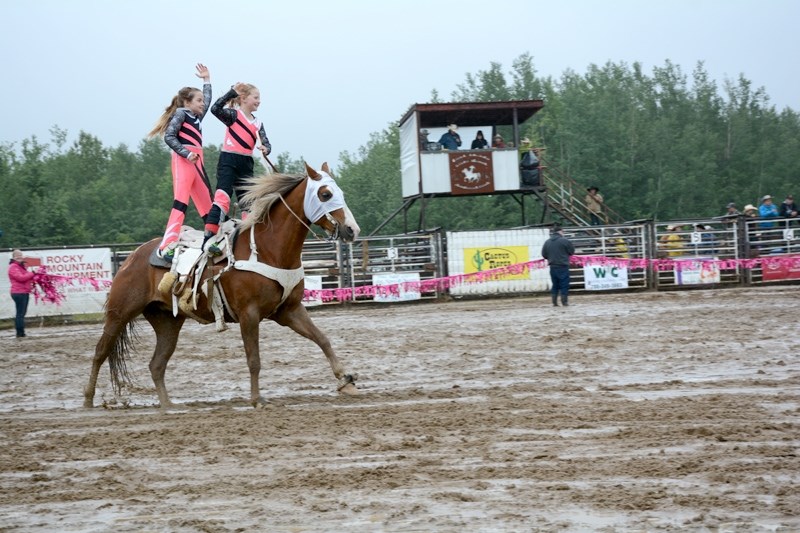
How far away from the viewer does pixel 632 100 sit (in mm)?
63469

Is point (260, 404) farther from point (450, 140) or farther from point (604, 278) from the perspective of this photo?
point (450, 140)

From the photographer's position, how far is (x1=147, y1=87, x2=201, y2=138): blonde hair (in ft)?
31.9

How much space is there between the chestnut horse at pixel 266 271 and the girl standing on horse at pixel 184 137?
0.50 metres

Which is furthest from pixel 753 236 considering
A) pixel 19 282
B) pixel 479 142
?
pixel 19 282

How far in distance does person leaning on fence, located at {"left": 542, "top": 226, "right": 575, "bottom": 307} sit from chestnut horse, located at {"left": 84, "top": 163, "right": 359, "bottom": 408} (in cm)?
1258

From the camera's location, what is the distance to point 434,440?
6.65 meters

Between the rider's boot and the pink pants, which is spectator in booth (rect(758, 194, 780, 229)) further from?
the rider's boot

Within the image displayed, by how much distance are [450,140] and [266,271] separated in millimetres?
21657

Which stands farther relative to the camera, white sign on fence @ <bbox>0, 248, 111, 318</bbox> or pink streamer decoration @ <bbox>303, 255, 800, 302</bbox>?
pink streamer decoration @ <bbox>303, 255, 800, 302</bbox>

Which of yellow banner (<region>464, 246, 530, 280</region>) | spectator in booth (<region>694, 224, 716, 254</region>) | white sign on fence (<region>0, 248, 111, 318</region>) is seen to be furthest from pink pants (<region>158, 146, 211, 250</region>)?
spectator in booth (<region>694, 224, 716, 254</region>)

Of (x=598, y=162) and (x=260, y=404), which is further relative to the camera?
(x=598, y=162)

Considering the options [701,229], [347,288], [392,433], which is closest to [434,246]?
[347,288]

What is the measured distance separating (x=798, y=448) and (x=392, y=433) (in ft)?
9.58

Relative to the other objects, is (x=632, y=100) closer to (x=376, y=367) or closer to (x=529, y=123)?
(x=529, y=123)
